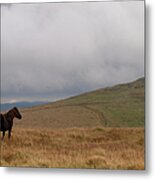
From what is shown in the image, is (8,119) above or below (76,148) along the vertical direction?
above

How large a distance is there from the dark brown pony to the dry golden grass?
0.11 feet

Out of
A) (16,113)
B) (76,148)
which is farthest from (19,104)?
(76,148)

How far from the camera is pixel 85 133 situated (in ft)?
7.60

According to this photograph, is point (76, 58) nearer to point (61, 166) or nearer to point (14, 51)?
point (14, 51)

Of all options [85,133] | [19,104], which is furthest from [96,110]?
[19,104]

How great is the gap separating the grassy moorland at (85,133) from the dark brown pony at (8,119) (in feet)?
0.07

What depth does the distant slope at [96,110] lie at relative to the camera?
7.48 feet

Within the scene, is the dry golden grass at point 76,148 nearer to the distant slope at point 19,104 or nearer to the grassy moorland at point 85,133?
A: the grassy moorland at point 85,133

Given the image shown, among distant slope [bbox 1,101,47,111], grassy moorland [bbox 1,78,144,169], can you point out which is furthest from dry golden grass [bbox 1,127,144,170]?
distant slope [bbox 1,101,47,111]

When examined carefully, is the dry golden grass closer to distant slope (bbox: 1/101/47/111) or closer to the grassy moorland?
the grassy moorland

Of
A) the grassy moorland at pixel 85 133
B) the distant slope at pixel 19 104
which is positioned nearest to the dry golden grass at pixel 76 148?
the grassy moorland at pixel 85 133

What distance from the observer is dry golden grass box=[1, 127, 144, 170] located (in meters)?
2.28

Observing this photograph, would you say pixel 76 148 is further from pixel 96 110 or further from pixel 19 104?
pixel 19 104

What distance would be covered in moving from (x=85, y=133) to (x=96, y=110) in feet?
0.35
